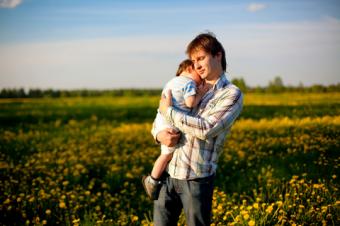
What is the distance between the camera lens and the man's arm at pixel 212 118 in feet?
9.50

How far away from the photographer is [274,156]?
8469 millimetres

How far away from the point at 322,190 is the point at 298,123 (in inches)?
276

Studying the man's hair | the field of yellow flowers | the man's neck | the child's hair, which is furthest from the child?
the field of yellow flowers

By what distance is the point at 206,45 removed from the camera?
2971 mm

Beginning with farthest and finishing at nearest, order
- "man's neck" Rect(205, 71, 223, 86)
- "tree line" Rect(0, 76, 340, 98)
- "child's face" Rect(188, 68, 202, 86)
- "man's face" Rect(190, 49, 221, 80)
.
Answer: "tree line" Rect(0, 76, 340, 98) → "child's face" Rect(188, 68, 202, 86) → "man's neck" Rect(205, 71, 223, 86) → "man's face" Rect(190, 49, 221, 80)

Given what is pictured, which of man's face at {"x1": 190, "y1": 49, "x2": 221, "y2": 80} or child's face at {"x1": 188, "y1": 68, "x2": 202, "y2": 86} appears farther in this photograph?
child's face at {"x1": 188, "y1": 68, "x2": 202, "y2": 86}

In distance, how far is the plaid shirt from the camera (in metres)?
2.91

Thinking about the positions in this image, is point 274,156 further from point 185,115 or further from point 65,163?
point 185,115

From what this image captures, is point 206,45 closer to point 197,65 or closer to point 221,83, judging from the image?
point 197,65

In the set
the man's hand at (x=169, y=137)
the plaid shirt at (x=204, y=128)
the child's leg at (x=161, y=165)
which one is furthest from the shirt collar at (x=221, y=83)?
the child's leg at (x=161, y=165)

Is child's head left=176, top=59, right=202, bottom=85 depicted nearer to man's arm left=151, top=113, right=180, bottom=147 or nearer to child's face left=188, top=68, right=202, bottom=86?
child's face left=188, top=68, right=202, bottom=86

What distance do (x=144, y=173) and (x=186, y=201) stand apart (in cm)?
535

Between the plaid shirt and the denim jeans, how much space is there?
6 cm

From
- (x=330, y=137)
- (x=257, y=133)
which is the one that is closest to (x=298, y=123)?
(x=257, y=133)
